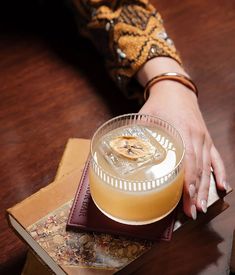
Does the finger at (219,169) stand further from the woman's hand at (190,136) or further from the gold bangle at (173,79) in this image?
the gold bangle at (173,79)

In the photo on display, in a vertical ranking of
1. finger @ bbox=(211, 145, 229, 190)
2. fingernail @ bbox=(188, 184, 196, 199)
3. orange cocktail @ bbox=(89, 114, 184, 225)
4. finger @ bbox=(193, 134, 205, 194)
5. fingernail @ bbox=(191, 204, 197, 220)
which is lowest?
finger @ bbox=(211, 145, 229, 190)

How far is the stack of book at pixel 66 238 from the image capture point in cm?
68

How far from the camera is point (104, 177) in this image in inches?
26.0

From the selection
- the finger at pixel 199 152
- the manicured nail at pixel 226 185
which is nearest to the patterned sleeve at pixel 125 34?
the finger at pixel 199 152

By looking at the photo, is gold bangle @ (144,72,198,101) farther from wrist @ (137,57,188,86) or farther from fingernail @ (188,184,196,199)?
fingernail @ (188,184,196,199)

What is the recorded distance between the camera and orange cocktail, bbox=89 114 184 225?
66cm

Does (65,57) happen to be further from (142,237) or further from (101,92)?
(142,237)

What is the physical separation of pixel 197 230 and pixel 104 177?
0.19 metres

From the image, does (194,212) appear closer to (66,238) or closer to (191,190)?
(191,190)

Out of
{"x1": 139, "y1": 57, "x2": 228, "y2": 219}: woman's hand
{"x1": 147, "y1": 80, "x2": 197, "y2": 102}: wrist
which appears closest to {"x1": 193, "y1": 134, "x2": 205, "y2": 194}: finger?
{"x1": 139, "y1": 57, "x2": 228, "y2": 219}: woman's hand

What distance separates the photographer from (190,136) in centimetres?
86

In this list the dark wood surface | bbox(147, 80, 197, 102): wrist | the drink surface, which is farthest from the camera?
bbox(147, 80, 197, 102): wrist

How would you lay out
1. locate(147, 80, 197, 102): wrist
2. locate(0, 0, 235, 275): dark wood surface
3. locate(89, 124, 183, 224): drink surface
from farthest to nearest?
locate(147, 80, 197, 102): wrist < locate(0, 0, 235, 275): dark wood surface < locate(89, 124, 183, 224): drink surface

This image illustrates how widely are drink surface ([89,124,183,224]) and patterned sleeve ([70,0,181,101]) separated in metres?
0.30
